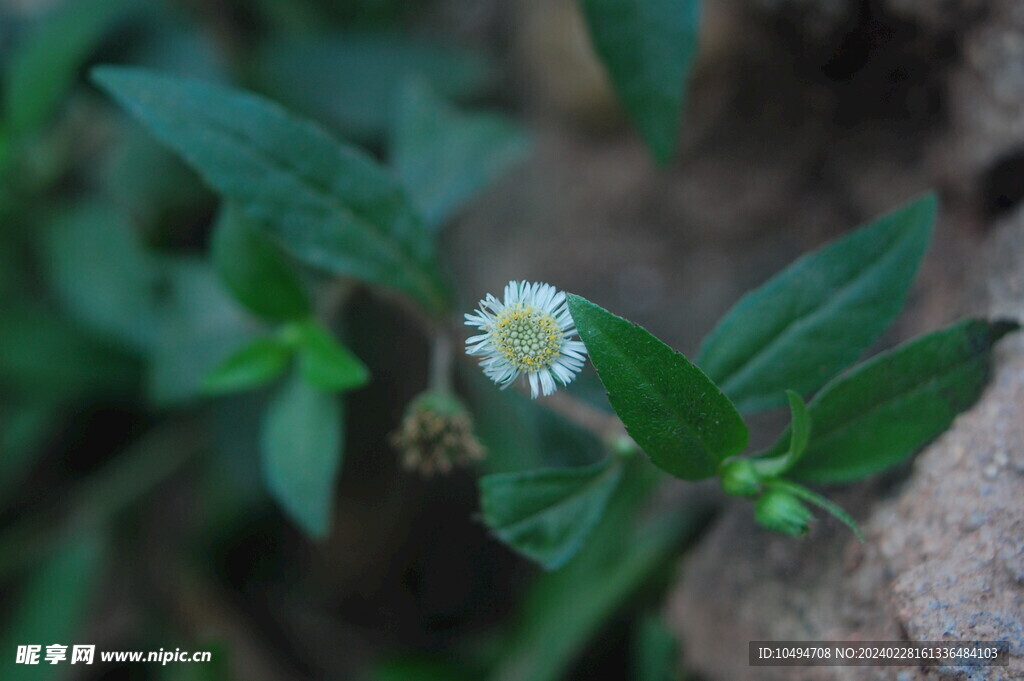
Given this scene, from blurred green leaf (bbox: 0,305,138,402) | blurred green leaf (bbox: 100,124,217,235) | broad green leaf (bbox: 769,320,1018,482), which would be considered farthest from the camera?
blurred green leaf (bbox: 100,124,217,235)

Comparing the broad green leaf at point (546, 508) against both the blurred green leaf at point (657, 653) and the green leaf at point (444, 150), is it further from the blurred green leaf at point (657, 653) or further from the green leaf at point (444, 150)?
the green leaf at point (444, 150)

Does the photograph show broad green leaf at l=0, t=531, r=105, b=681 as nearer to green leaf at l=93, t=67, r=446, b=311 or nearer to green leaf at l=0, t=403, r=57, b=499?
green leaf at l=0, t=403, r=57, b=499

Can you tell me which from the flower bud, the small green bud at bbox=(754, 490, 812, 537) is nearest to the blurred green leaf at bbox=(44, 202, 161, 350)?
the flower bud

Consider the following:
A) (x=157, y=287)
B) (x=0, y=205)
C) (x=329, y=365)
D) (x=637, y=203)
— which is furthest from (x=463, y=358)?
(x=0, y=205)

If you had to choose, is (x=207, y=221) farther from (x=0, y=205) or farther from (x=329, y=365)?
(x=329, y=365)

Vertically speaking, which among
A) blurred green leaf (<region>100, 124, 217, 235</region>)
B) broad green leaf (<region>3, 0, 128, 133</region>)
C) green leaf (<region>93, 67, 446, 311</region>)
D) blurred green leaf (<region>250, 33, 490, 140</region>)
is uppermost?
blurred green leaf (<region>250, 33, 490, 140</region>)

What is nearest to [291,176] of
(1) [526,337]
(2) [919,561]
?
(1) [526,337]
